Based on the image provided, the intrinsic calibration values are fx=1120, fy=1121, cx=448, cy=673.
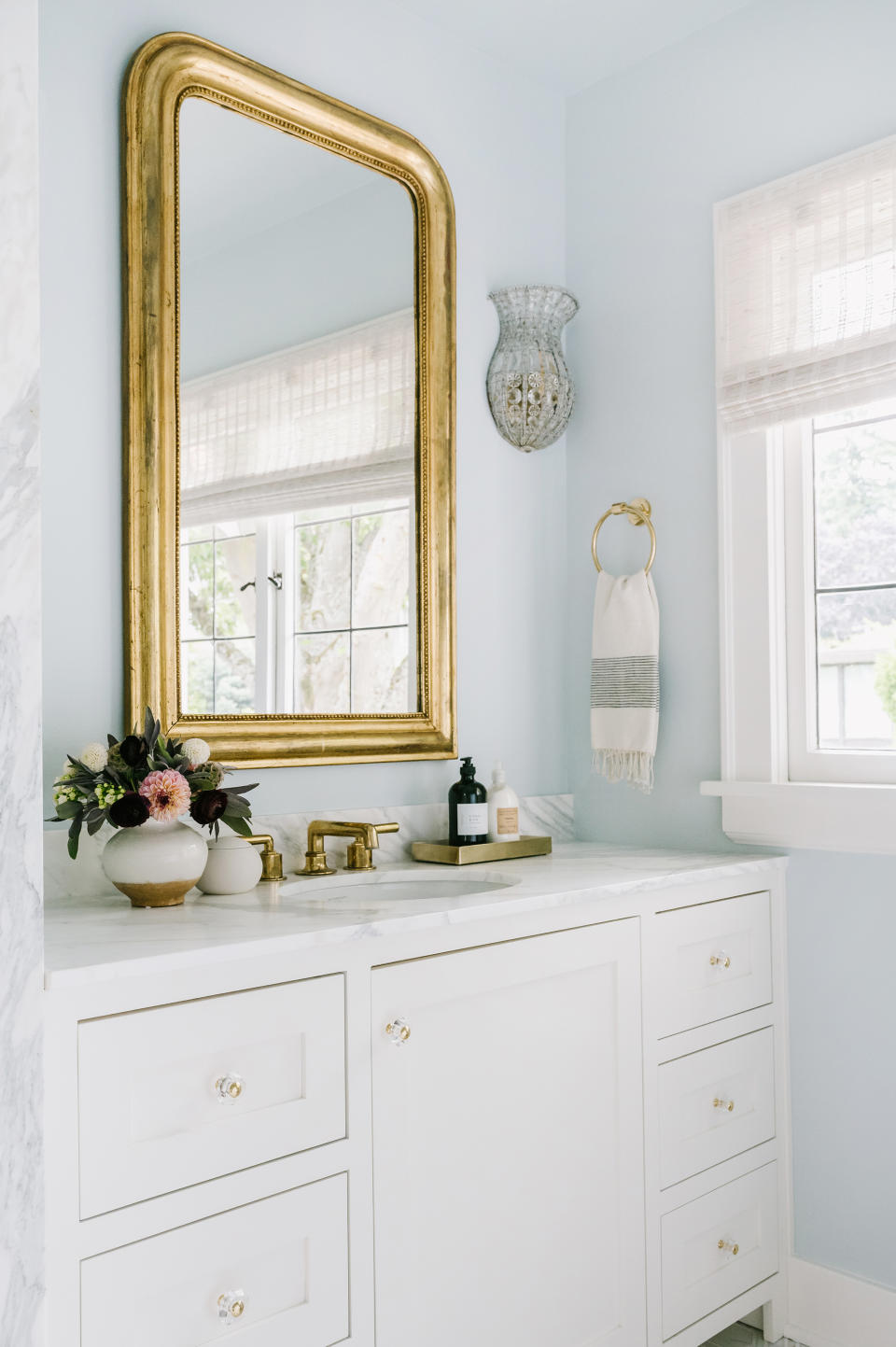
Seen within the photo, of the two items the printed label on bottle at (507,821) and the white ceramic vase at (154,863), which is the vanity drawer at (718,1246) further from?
the white ceramic vase at (154,863)

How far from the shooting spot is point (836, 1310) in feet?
6.68

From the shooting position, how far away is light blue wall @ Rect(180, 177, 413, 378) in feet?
6.07

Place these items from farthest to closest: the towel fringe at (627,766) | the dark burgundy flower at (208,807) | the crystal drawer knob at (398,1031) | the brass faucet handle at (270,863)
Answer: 1. the towel fringe at (627,766)
2. the brass faucet handle at (270,863)
3. the dark burgundy flower at (208,807)
4. the crystal drawer knob at (398,1031)

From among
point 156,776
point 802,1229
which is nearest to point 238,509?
point 156,776

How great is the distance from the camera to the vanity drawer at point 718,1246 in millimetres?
1858

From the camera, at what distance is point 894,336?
1955 mm

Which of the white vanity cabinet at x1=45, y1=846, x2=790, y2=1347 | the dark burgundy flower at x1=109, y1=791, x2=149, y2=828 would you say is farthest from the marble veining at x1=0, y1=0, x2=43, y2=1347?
the dark burgundy flower at x1=109, y1=791, x2=149, y2=828

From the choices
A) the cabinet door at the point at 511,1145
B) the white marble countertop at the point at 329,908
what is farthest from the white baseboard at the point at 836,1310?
the white marble countertop at the point at 329,908

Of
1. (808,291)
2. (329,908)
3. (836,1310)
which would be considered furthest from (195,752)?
(836,1310)

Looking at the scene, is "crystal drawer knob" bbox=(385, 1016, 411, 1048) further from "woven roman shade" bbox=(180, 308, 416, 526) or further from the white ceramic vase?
"woven roman shade" bbox=(180, 308, 416, 526)

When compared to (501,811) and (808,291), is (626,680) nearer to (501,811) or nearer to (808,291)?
(501,811)

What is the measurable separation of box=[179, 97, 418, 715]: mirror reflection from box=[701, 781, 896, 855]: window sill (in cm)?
66

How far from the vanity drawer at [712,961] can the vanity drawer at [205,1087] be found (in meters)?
0.69

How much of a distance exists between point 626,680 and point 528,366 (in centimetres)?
68
